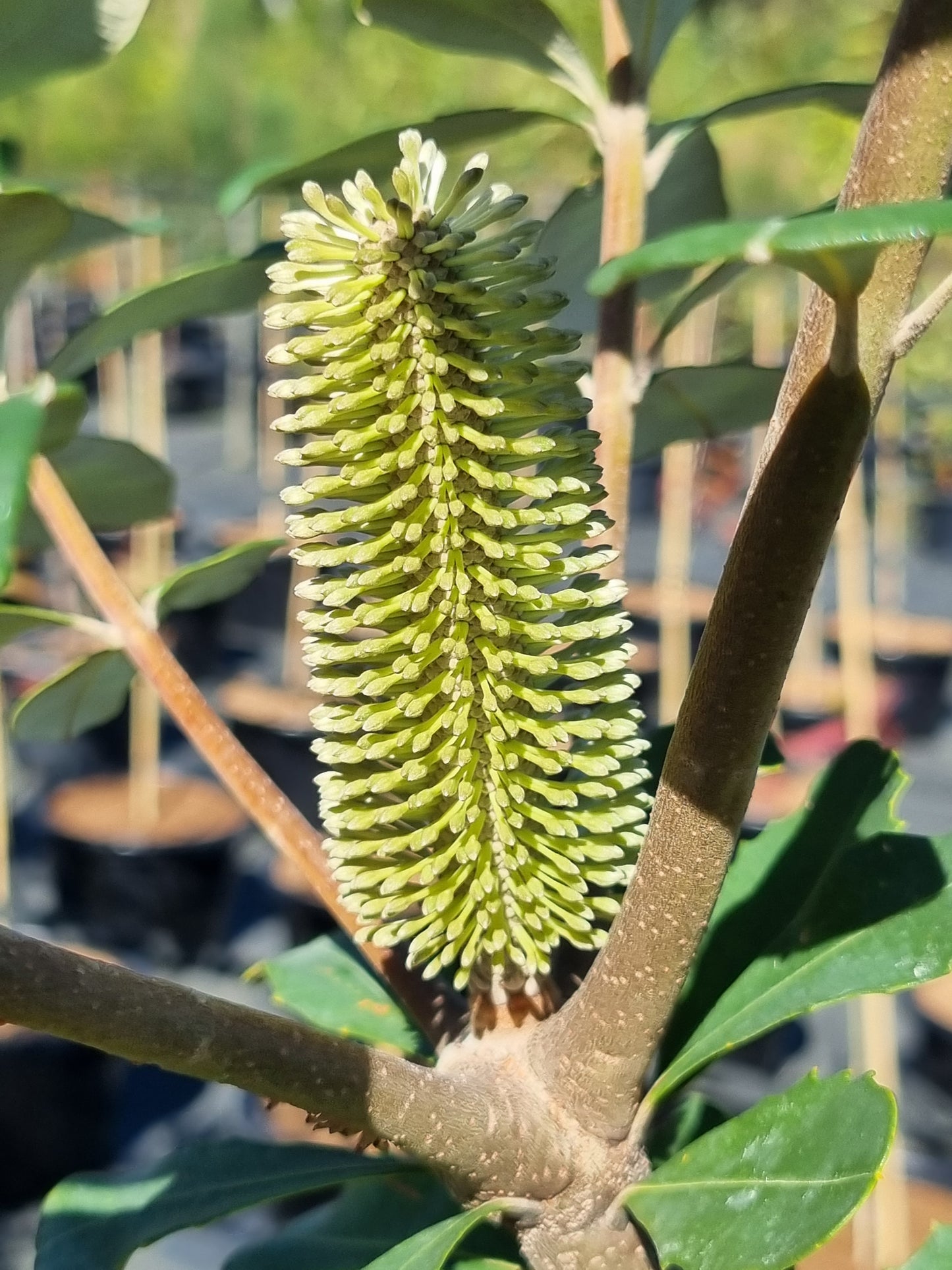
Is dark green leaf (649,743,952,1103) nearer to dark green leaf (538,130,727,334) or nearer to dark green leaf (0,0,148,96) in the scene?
dark green leaf (538,130,727,334)

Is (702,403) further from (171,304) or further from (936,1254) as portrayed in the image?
(936,1254)

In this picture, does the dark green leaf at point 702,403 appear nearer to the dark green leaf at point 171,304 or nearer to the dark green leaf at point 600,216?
the dark green leaf at point 600,216

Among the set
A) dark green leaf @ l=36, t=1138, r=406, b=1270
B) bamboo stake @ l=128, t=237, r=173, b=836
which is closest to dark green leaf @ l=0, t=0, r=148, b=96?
dark green leaf @ l=36, t=1138, r=406, b=1270

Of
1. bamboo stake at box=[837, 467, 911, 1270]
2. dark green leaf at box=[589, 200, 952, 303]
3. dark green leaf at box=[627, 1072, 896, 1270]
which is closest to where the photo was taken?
dark green leaf at box=[589, 200, 952, 303]

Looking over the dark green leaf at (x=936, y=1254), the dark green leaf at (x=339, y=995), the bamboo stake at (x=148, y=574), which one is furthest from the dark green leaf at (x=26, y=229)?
the bamboo stake at (x=148, y=574)

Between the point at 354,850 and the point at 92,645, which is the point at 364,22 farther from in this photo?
the point at 92,645

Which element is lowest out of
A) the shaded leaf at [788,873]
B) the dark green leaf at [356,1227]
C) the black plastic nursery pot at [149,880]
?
the black plastic nursery pot at [149,880]

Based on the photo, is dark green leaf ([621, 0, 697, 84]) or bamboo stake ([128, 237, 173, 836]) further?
bamboo stake ([128, 237, 173, 836])

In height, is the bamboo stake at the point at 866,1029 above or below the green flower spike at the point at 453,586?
below
